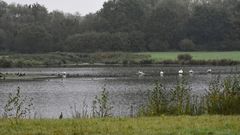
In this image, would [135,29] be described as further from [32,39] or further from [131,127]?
[131,127]

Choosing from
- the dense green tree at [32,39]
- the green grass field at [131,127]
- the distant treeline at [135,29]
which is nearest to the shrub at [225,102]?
the green grass field at [131,127]

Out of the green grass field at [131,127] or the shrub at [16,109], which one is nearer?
the green grass field at [131,127]

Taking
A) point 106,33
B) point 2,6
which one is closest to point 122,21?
point 106,33

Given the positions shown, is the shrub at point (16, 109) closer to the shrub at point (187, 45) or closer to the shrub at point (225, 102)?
the shrub at point (225, 102)

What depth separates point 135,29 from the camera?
139 m

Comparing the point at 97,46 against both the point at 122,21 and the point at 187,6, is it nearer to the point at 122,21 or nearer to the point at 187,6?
the point at 122,21

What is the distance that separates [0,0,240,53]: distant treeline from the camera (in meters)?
131

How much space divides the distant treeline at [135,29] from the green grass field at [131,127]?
114 meters

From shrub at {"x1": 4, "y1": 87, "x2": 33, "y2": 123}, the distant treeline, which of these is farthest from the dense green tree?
shrub at {"x1": 4, "y1": 87, "x2": 33, "y2": 123}

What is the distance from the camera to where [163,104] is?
22.0 m

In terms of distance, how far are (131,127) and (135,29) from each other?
124124mm

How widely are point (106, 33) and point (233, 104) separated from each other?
379 ft

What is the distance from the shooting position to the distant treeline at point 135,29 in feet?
431

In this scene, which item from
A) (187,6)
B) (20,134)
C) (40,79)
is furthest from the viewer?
(187,6)
